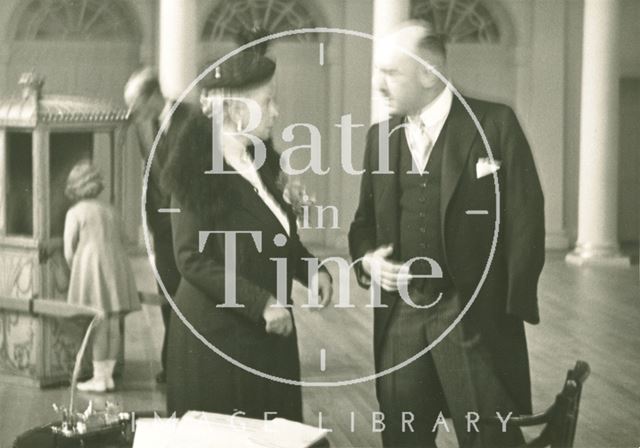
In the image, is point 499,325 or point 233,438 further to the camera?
point 499,325

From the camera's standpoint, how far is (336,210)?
520cm

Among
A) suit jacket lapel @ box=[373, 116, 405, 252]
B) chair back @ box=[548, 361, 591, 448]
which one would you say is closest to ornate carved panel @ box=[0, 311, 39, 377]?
suit jacket lapel @ box=[373, 116, 405, 252]

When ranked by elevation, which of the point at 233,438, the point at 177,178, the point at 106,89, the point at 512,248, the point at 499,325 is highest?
the point at 106,89

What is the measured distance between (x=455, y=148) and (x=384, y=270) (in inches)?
26.0

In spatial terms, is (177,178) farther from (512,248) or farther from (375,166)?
(512,248)

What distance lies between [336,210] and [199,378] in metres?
1.03

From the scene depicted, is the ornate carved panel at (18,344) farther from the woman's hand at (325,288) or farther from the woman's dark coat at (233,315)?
the woman's hand at (325,288)

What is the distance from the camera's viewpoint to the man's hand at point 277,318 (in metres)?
5.25

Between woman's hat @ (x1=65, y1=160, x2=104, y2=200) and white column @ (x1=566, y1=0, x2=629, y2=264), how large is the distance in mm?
2286

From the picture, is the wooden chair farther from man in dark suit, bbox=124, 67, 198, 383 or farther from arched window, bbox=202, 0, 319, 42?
arched window, bbox=202, 0, 319, 42

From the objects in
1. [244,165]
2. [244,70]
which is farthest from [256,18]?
[244,165]

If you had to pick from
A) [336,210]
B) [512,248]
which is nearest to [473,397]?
[512,248]

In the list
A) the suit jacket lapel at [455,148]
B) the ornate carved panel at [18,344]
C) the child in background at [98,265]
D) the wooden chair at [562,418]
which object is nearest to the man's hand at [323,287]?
the suit jacket lapel at [455,148]

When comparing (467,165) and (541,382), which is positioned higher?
(467,165)
